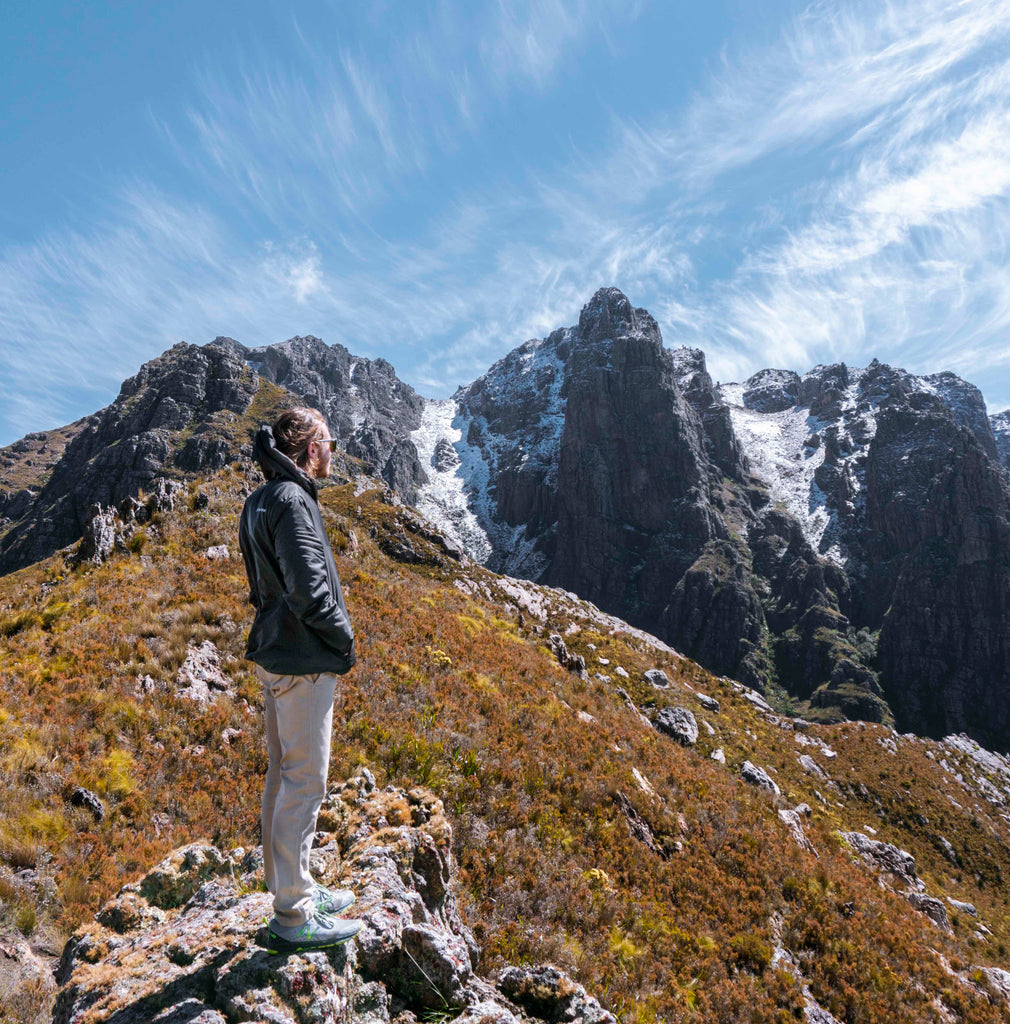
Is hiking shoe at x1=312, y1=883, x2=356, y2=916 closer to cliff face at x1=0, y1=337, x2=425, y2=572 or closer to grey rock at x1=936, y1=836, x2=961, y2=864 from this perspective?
grey rock at x1=936, y1=836, x2=961, y2=864

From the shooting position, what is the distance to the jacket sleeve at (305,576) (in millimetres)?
4125

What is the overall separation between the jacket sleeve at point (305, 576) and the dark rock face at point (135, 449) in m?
127

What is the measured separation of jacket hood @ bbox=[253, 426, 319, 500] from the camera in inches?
180

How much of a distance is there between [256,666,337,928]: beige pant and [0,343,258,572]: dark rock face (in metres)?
127

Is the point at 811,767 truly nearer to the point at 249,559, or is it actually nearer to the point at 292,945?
the point at 292,945

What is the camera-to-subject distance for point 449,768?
9414mm

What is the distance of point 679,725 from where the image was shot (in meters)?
19.9

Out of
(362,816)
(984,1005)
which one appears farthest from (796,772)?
(362,816)

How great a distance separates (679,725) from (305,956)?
18377mm

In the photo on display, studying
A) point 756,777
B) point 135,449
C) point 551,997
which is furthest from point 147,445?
point 551,997

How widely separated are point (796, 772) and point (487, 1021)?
78.5 ft

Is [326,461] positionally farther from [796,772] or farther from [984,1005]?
[796,772]

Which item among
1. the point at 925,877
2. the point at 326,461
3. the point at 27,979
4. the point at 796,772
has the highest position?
the point at 326,461

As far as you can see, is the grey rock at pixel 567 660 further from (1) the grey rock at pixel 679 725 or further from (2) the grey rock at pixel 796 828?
(2) the grey rock at pixel 796 828
